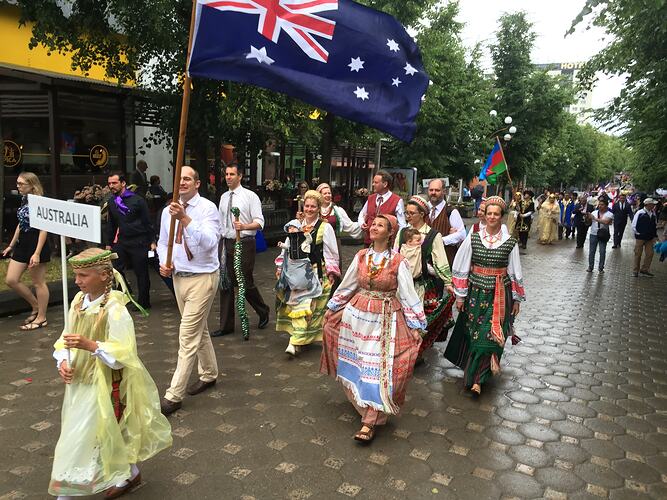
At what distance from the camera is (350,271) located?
4.57 metres

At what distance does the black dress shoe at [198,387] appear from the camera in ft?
16.2

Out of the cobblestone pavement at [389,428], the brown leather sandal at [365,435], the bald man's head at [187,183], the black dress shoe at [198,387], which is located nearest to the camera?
the cobblestone pavement at [389,428]

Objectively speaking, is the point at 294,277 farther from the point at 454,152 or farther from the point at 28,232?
the point at 454,152

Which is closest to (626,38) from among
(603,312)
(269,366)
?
(603,312)

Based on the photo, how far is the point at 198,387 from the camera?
4973 millimetres

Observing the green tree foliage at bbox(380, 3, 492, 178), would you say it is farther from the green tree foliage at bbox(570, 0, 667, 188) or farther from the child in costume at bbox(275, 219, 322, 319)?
the child in costume at bbox(275, 219, 322, 319)

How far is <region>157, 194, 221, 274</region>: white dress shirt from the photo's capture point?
4.55 m

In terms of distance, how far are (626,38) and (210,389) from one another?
11291 millimetres

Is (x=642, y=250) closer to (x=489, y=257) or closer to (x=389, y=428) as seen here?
(x=489, y=257)

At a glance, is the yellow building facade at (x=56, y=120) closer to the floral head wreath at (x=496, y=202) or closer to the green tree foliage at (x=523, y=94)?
the floral head wreath at (x=496, y=202)

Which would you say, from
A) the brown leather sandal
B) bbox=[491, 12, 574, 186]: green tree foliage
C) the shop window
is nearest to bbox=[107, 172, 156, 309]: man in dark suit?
the brown leather sandal

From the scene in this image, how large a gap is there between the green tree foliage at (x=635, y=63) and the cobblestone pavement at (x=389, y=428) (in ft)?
16.1

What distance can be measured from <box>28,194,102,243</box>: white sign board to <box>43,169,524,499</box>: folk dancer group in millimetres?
177

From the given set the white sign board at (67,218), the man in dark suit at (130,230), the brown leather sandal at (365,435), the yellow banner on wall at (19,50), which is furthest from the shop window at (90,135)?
the brown leather sandal at (365,435)
